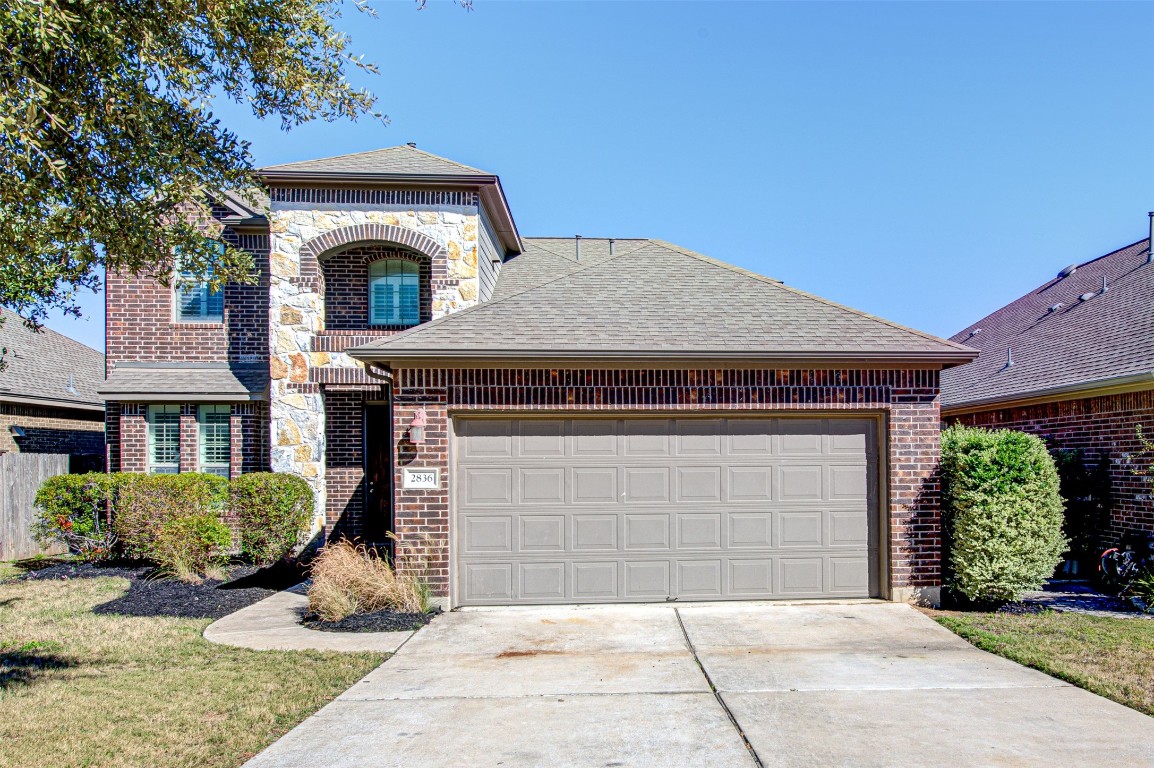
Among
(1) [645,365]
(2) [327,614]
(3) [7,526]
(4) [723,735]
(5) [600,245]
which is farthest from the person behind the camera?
(5) [600,245]

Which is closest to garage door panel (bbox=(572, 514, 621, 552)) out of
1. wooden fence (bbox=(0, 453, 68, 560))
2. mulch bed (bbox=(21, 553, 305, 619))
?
mulch bed (bbox=(21, 553, 305, 619))

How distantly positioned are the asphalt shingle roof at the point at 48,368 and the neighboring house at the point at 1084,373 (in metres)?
18.2

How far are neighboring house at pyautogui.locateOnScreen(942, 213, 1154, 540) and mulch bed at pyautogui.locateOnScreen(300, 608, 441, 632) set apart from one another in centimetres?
917

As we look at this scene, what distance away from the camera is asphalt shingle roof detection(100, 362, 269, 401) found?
1316cm

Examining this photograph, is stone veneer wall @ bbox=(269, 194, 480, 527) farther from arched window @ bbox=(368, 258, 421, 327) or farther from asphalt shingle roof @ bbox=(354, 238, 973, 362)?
asphalt shingle roof @ bbox=(354, 238, 973, 362)

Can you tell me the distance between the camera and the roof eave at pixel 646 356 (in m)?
8.72

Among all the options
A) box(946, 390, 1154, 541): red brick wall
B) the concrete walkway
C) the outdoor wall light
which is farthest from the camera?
box(946, 390, 1154, 541): red brick wall

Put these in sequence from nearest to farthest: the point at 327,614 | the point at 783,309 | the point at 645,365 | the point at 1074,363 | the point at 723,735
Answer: the point at 723,735
the point at 327,614
the point at 645,365
the point at 783,309
the point at 1074,363

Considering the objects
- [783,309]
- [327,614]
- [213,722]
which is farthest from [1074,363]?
[213,722]

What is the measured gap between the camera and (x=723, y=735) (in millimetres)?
5156

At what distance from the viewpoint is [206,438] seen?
1359 cm

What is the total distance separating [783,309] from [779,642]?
4.48 meters

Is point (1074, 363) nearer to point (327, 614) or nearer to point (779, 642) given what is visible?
point (779, 642)

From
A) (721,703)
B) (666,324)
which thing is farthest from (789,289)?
(721,703)
